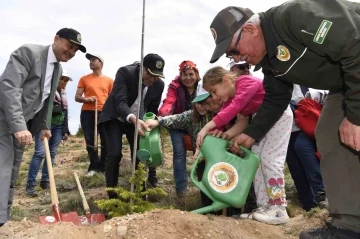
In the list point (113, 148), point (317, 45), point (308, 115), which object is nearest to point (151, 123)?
point (113, 148)

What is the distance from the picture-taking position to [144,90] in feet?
17.5

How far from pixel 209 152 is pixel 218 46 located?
1.25m

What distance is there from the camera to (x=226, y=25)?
9.09 feet

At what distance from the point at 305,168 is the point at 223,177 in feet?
3.62

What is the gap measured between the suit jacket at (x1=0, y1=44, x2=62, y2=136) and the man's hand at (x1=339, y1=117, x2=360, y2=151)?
2616 mm

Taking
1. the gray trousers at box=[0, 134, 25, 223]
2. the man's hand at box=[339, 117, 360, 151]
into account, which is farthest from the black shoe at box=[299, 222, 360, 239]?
the gray trousers at box=[0, 134, 25, 223]

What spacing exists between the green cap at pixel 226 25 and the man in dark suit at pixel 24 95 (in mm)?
1918

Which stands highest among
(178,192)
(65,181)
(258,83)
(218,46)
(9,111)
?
(218,46)

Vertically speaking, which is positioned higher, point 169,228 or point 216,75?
point 216,75

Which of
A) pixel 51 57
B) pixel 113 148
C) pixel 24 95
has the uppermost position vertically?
pixel 51 57

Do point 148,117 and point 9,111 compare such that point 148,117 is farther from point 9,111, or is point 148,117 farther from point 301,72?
point 301,72

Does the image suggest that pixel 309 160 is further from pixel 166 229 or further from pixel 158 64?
pixel 158 64

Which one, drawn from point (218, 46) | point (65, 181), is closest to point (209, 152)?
point (218, 46)

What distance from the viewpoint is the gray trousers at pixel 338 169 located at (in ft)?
8.66
